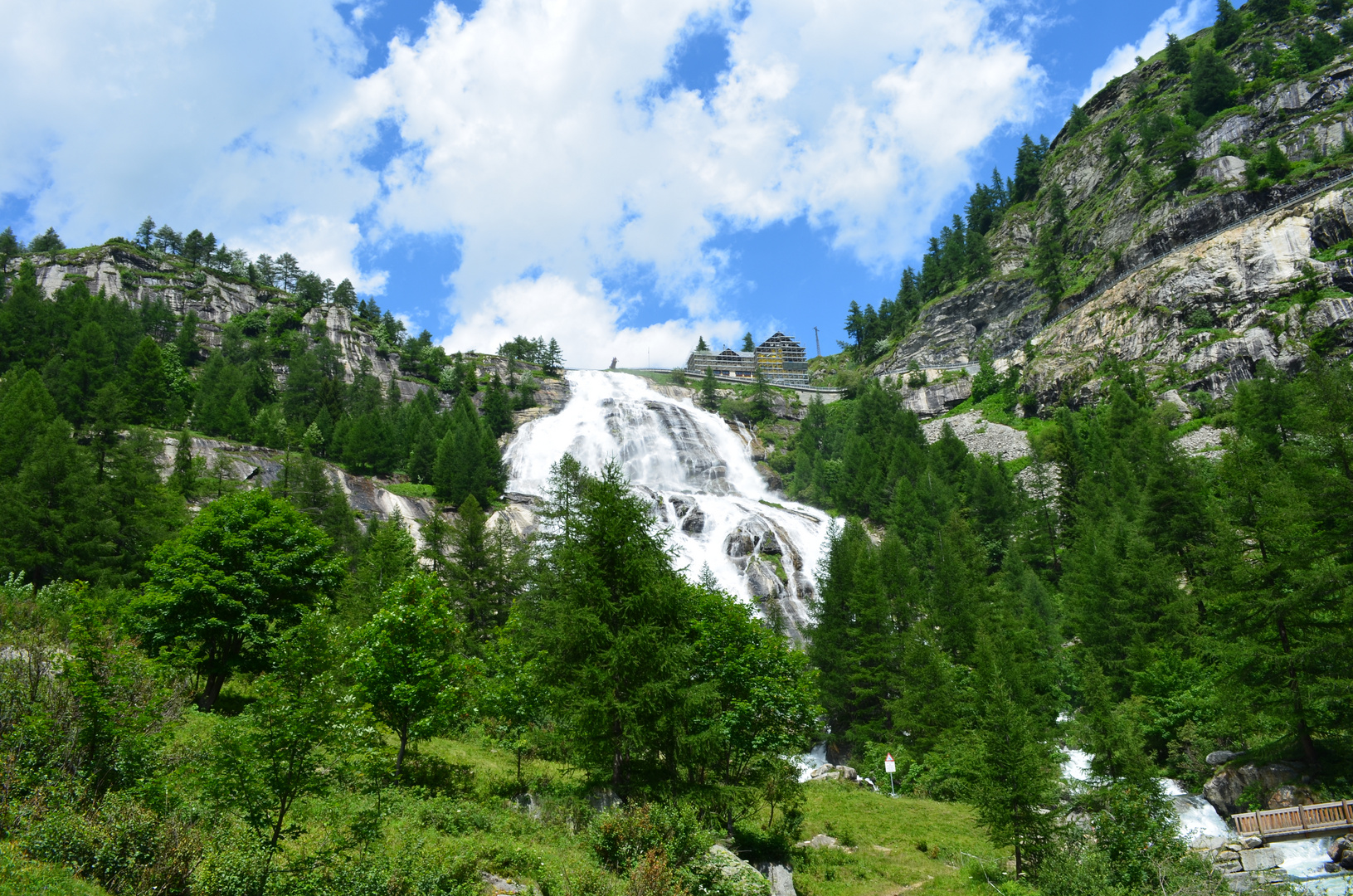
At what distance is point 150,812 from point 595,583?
9.99 metres

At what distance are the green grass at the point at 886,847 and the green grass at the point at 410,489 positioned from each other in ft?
143

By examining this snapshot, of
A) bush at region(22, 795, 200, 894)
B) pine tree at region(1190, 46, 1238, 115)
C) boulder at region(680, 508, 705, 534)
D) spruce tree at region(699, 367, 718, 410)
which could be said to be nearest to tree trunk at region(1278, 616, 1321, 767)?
bush at region(22, 795, 200, 894)

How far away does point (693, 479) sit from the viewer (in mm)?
79312

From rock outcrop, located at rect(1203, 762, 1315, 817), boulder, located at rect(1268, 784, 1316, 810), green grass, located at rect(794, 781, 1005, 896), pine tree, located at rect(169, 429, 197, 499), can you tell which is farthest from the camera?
pine tree, located at rect(169, 429, 197, 499)

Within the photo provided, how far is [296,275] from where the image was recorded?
129250mm

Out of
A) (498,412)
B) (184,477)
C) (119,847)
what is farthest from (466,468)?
(119,847)

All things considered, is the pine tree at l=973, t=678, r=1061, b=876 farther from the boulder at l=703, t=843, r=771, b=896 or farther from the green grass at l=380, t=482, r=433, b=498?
the green grass at l=380, t=482, r=433, b=498

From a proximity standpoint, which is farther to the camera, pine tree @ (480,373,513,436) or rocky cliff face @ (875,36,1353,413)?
pine tree @ (480,373,513,436)

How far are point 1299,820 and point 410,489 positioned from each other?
2333 inches

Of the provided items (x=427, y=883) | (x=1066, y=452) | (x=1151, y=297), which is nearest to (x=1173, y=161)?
(x=1151, y=297)

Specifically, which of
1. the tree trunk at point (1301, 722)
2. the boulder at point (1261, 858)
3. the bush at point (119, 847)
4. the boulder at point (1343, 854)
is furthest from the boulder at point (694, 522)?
the bush at point (119, 847)

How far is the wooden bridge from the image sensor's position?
20703 millimetres

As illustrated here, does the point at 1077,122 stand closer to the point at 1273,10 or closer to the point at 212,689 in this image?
the point at 1273,10

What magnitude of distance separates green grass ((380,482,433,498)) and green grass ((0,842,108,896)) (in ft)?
173
